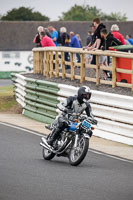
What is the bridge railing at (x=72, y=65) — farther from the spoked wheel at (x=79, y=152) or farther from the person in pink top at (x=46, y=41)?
the spoked wheel at (x=79, y=152)

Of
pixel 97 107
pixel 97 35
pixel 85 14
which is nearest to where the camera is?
pixel 97 107

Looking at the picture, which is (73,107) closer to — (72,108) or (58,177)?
(72,108)

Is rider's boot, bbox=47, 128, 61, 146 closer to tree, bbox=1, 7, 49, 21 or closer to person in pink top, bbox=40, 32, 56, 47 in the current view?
person in pink top, bbox=40, 32, 56, 47

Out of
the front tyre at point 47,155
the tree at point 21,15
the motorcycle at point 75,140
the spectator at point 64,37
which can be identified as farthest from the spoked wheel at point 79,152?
the tree at point 21,15

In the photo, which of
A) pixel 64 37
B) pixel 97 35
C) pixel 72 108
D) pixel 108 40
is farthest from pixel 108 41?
pixel 72 108

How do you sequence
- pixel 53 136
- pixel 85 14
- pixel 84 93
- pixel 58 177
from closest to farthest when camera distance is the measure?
pixel 58 177 < pixel 84 93 < pixel 53 136 < pixel 85 14

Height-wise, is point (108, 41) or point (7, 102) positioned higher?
point (108, 41)

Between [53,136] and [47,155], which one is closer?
[53,136]

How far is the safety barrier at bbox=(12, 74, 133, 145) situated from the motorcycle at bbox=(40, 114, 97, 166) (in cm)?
318

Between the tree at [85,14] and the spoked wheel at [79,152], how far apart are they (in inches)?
6086

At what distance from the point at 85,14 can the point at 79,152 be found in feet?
522

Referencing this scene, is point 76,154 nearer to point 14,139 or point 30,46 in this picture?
point 14,139

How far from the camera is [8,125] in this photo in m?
18.2

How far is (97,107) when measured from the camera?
53.8 ft
